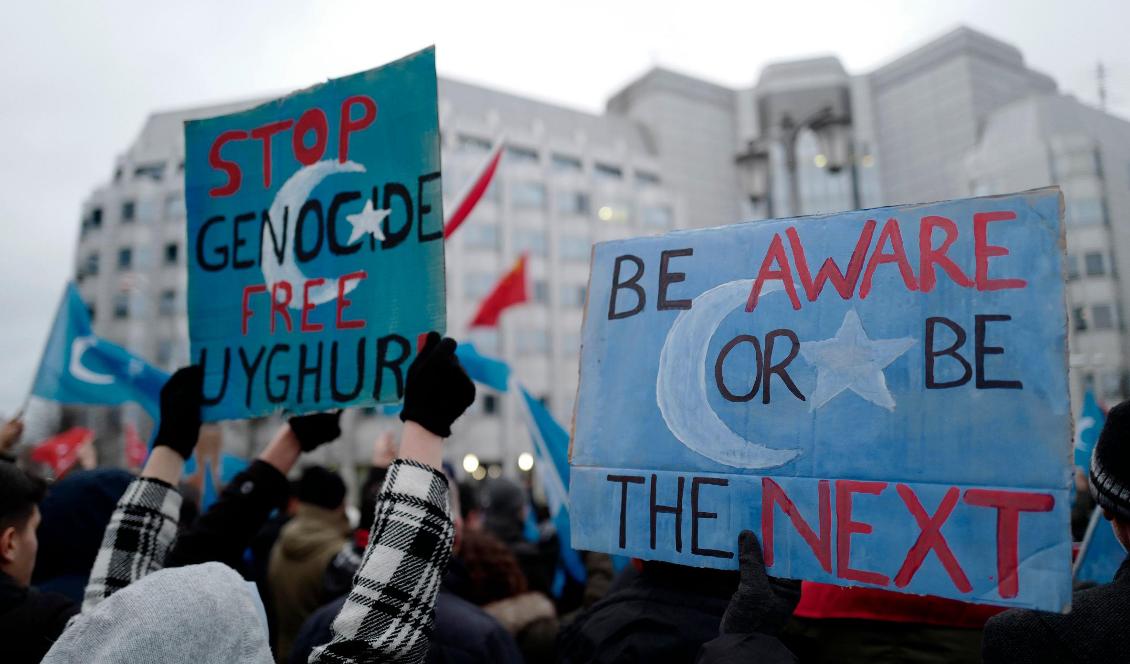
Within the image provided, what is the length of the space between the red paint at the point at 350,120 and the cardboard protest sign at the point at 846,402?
3.15 feet

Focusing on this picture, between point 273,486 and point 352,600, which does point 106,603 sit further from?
point 273,486

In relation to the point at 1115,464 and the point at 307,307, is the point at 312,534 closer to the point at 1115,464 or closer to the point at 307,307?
the point at 307,307

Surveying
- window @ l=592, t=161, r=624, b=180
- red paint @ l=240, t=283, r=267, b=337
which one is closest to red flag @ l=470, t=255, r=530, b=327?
red paint @ l=240, t=283, r=267, b=337

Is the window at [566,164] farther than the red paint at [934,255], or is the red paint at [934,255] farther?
the window at [566,164]

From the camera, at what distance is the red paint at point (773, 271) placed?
192cm

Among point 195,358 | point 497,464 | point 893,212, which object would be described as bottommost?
point 497,464

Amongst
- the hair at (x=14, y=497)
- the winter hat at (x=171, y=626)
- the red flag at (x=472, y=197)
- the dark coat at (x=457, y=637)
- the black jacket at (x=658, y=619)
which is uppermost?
the red flag at (x=472, y=197)

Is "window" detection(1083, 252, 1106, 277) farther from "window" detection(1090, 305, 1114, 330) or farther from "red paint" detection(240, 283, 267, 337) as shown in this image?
"red paint" detection(240, 283, 267, 337)

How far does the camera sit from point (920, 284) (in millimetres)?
1768

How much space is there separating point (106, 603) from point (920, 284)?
5.74 feet

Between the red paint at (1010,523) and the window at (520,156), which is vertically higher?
the window at (520,156)

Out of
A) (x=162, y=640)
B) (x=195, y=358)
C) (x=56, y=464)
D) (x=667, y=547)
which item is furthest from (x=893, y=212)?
(x=56, y=464)

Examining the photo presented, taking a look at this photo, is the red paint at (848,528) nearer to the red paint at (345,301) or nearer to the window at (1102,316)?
the red paint at (345,301)

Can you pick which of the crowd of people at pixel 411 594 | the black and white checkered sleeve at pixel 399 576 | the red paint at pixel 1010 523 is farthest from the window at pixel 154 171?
the red paint at pixel 1010 523
